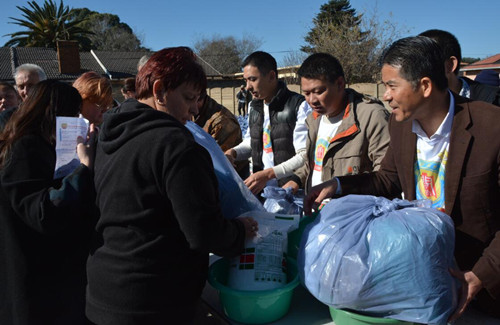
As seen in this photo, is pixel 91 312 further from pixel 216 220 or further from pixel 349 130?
pixel 349 130

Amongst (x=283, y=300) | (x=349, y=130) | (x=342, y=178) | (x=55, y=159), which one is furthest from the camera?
(x=349, y=130)

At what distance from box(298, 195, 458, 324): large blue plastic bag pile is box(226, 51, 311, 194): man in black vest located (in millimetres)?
1617

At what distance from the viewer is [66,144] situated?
1.46m

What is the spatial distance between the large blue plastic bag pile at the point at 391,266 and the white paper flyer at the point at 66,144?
1045mm

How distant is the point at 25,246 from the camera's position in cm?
150

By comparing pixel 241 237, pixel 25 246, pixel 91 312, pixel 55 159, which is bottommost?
pixel 91 312

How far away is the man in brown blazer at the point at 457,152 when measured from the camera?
123cm

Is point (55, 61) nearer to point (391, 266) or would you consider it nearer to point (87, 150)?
point (87, 150)

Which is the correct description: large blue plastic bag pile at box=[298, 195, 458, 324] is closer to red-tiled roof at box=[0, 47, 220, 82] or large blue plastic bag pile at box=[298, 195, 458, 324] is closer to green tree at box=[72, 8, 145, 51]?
red-tiled roof at box=[0, 47, 220, 82]

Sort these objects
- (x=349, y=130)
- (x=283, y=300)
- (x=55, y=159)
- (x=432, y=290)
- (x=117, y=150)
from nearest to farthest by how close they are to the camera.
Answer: (x=432, y=290)
(x=117, y=150)
(x=283, y=300)
(x=55, y=159)
(x=349, y=130)

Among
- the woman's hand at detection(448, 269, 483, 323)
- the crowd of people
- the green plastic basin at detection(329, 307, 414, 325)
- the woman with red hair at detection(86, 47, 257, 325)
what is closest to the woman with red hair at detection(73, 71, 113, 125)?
the crowd of people

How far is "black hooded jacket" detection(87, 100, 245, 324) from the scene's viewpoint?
108 cm

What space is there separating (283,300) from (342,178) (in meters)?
0.74

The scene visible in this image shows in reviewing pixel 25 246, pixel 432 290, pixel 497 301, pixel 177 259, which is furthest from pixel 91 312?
pixel 497 301
